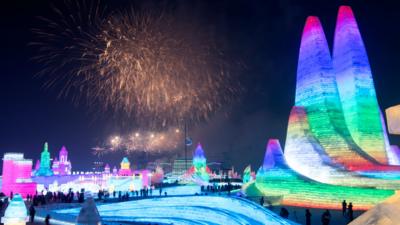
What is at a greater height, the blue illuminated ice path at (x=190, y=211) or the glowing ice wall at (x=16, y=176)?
the glowing ice wall at (x=16, y=176)

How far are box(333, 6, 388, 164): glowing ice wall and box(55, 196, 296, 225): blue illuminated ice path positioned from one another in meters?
11.9

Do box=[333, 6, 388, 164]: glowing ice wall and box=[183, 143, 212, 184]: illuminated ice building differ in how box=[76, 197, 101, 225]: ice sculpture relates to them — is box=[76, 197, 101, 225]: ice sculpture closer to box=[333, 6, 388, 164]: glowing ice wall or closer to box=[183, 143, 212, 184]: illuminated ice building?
box=[333, 6, 388, 164]: glowing ice wall

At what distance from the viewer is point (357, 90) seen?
25.8 m

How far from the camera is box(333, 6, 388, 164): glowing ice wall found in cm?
2505

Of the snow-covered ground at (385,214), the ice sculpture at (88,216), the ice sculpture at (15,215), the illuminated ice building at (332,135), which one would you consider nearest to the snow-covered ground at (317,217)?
the illuminated ice building at (332,135)

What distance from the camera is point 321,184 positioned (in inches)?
870

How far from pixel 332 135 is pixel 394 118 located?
2337cm

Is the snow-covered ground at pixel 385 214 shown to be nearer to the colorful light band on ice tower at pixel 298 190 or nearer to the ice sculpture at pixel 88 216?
the ice sculpture at pixel 88 216

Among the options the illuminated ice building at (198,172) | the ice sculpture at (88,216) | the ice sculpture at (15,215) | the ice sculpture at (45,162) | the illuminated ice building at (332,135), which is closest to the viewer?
the ice sculpture at (88,216)

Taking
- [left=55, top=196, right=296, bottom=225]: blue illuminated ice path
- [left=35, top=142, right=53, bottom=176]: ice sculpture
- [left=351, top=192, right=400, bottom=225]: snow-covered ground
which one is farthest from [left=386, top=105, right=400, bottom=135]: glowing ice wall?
[left=35, top=142, right=53, bottom=176]: ice sculpture

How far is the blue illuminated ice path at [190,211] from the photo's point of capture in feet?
55.7

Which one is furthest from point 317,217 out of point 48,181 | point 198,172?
point 198,172

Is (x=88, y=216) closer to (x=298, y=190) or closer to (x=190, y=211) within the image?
(x=190, y=211)

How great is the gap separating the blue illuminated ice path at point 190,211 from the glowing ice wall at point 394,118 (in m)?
13.3
